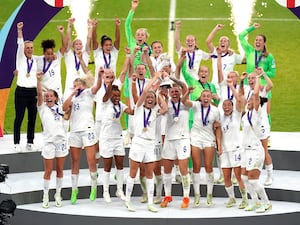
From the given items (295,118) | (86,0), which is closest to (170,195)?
(295,118)

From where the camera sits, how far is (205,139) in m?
17.6

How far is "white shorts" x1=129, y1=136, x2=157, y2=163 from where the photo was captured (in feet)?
56.7

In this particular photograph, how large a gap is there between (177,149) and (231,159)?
72 centimetres

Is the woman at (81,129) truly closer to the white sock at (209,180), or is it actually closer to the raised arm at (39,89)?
the raised arm at (39,89)

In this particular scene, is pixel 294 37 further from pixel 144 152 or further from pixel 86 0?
pixel 144 152

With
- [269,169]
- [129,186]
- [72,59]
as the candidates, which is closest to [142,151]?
[129,186]

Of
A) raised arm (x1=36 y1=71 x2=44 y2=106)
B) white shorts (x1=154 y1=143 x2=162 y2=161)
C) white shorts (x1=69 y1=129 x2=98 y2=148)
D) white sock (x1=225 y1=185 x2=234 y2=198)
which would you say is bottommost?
white sock (x1=225 y1=185 x2=234 y2=198)

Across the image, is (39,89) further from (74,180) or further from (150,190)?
(150,190)

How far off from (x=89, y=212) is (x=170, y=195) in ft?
3.90

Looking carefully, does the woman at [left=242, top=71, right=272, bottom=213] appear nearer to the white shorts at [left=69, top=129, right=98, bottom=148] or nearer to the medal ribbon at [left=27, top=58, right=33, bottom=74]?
the white shorts at [left=69, top=129, right=98, bottom=148]

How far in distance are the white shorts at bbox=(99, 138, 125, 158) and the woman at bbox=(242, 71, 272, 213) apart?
1.68m

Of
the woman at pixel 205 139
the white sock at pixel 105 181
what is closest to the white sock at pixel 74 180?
the white sock at pixel 105 181

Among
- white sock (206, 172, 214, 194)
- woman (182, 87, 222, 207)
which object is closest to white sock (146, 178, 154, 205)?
woman (182, 87, 222, 207)

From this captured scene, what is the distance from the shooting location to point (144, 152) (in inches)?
681
